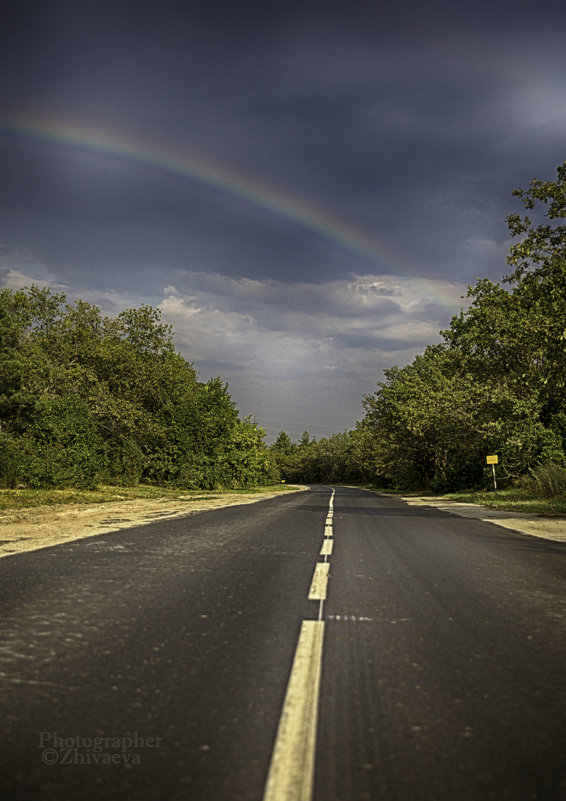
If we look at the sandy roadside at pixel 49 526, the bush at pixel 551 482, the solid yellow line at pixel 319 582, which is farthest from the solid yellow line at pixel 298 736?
the bush at pixel 551 482

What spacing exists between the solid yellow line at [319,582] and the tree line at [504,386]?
9.90 metres

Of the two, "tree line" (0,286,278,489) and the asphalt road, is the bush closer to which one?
the asphalt road

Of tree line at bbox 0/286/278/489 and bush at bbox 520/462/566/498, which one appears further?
tree line at bbox 0/286/278/489

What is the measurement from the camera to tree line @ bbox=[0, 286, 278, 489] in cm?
2488

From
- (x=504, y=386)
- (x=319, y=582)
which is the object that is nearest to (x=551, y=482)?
(x=504, y=386)

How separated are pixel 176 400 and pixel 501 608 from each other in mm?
34830

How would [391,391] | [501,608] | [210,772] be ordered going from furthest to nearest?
[391,391]
[501,608]
[210,772]

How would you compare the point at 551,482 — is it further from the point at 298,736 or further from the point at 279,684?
the point at 298,736

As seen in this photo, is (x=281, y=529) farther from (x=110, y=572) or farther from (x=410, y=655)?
(x=410, y=655)

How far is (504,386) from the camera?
94.0 ft

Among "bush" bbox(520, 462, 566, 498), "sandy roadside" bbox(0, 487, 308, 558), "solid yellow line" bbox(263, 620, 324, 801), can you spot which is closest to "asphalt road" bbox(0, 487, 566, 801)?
"solid yellow line" bbox(263, 620, 324, 801)

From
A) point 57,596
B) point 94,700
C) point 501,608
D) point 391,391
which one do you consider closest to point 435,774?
point 94,700

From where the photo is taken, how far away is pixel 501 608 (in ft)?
15.2

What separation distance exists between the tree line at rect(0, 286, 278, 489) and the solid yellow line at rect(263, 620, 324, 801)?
22.3 m
